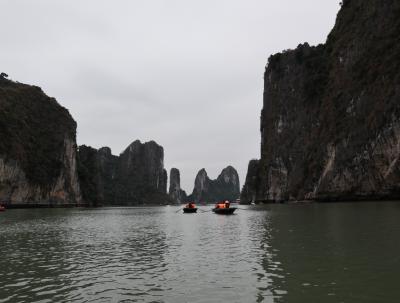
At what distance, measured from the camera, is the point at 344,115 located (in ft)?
298

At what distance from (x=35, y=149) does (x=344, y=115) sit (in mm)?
103181

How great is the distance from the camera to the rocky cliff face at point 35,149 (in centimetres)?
11781

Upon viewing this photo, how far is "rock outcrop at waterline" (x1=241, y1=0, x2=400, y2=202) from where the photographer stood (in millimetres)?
73375

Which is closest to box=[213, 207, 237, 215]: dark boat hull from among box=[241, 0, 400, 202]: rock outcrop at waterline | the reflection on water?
box=[241, 0, 400, 202]: rock outcrop at waterline

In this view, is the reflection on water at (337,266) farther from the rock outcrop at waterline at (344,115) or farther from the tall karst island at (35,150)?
the tall karst island at (35,150)

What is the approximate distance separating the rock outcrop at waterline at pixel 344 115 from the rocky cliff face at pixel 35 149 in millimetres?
78937

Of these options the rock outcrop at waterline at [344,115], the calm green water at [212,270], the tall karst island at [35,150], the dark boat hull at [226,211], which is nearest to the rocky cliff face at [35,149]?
the tall karst island at [35,150]

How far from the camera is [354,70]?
3585 inches

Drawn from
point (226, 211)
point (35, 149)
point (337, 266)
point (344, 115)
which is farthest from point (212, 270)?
point (35, 149)

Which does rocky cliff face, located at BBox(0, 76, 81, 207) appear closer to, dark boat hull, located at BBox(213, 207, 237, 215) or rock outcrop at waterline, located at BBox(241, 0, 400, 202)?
dark boat hull, located at BBox(213, 207, 237, 215)

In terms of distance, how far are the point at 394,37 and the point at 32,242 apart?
7759 centimetres

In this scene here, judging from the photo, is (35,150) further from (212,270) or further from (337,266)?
(337,266)

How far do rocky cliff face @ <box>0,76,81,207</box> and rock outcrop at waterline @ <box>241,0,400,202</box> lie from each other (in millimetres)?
78937

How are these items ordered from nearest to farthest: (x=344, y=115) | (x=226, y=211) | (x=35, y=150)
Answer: (x=226, y=211) < (x=344, y=115) < (x=35, y=150)
